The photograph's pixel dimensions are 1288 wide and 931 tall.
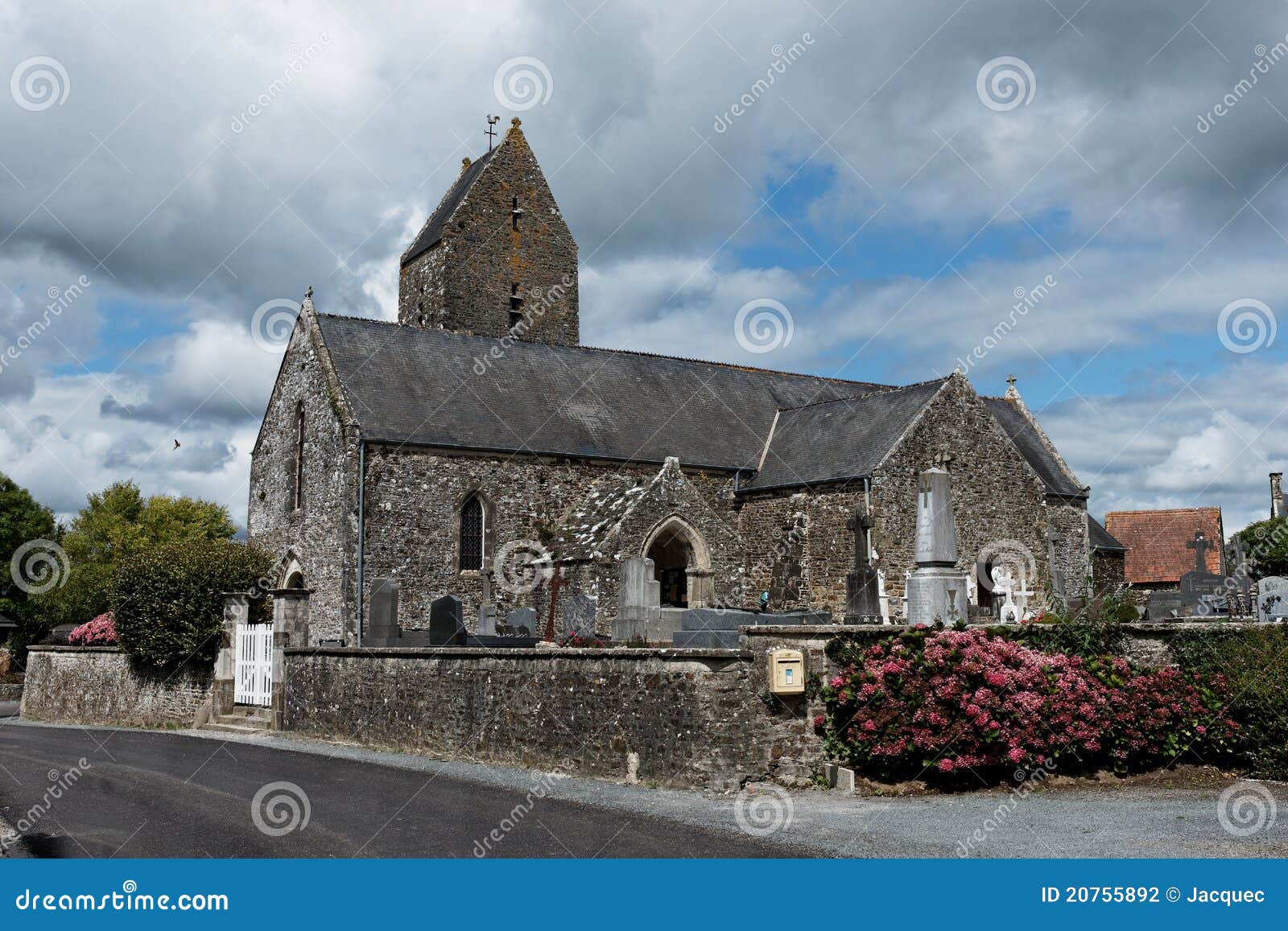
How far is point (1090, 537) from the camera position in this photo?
34.5 m

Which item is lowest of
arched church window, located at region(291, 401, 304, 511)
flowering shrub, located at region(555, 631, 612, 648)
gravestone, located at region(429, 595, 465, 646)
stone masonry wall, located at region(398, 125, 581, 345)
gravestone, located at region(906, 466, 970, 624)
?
flowering shrub, located at region(555, 631, 612, 648)

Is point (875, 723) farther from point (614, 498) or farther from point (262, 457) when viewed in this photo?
point (262, 457)

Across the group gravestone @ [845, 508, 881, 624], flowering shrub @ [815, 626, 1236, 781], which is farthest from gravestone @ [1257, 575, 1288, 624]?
flowering shrub @ [815, 626, 1236, 781]

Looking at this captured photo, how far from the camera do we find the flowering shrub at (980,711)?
38.7 ft

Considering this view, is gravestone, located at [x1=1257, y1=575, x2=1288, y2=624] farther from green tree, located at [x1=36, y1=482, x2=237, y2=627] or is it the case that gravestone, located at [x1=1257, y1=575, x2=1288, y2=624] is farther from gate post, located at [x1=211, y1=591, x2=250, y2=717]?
green tree, located at [x1=36, y1=482, x2=237, y2=627]

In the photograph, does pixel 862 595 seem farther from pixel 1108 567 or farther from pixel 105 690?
pixel 1108 567

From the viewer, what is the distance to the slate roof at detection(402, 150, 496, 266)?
1351 inches

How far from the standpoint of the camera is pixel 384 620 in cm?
1906

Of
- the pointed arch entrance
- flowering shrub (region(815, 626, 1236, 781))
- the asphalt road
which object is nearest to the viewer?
the asphalt road

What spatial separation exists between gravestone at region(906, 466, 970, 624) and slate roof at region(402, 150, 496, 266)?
70.3ft

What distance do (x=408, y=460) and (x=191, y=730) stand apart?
6.97m

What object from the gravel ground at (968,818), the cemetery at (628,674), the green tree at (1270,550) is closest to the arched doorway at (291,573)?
the cemetery at (628,674)

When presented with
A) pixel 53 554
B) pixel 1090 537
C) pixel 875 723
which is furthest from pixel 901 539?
pixel 53 554

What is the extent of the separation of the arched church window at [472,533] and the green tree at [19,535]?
110 feet
